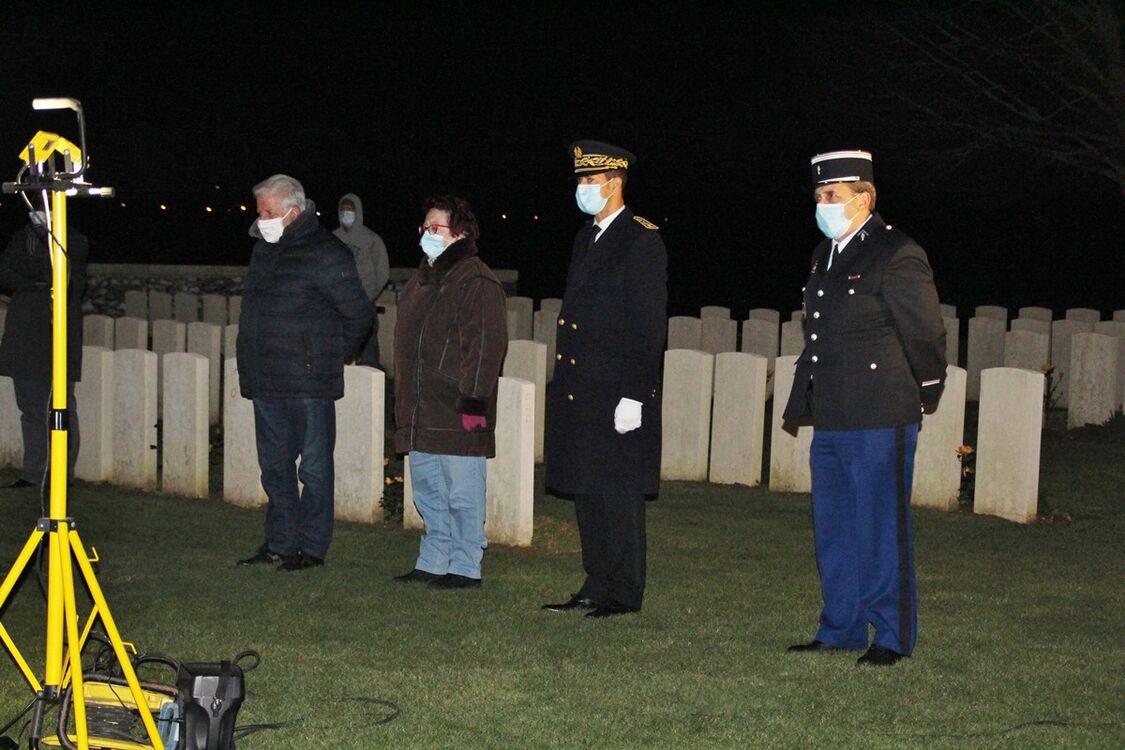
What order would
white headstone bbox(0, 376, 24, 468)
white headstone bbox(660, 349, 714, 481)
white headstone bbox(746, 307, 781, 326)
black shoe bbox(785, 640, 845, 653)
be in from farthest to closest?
1. white headstone bbox(746, 307, 781, 326)
2. white headstone bbox(0, 376, 24, 468)
3. white headstone bbox(660, 349, 714, 481)
4. black shoe bbox(785, 640, 845, 653)

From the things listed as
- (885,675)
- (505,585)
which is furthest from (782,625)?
(505,585)

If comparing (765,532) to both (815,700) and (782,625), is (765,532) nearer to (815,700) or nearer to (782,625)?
(782,625)

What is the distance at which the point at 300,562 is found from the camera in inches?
308

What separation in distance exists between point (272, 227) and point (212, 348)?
19.9 ft

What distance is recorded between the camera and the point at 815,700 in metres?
5.55

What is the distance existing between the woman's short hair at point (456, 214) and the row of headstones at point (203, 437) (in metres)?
1.26

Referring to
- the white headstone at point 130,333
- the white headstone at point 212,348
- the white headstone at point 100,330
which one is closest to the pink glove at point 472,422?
the white headstone at point 212,348

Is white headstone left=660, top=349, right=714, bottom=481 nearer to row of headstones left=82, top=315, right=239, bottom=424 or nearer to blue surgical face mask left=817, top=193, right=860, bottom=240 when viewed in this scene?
row of headstones left=82, top=315, right=239, bottom=424

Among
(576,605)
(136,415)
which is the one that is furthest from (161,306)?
(576,605)

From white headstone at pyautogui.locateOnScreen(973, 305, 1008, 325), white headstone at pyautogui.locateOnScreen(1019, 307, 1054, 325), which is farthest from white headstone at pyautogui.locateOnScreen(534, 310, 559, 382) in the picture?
white headstone at pyautogui.locateOnScreen(1019, 307, 1054, 325)

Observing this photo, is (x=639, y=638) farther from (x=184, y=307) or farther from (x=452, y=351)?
(x=184, y=307)

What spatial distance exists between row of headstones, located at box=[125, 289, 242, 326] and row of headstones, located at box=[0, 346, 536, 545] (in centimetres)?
655

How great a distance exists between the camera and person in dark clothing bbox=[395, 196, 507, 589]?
24.0 ft

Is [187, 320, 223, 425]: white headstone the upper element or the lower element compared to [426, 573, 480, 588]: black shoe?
upper
